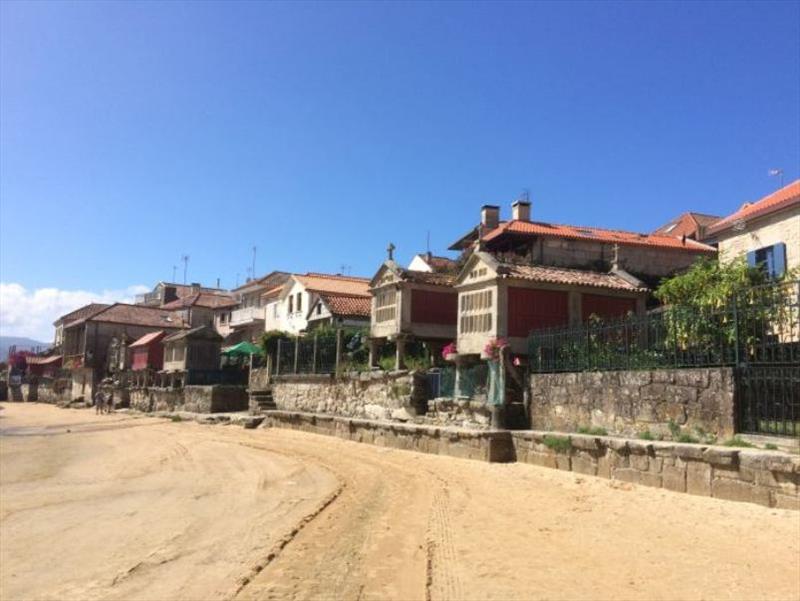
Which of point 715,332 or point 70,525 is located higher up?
point 715,332

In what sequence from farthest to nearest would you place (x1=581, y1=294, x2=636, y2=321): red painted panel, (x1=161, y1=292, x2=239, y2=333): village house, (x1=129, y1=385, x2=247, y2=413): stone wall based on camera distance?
(x1=161, y1=292, x2=239, y2=333): village house
(x1=129, y1=385, x2=247, y2=413): stone wall
(x1=581, y1=294, x2=636, y2=321): red painted panel

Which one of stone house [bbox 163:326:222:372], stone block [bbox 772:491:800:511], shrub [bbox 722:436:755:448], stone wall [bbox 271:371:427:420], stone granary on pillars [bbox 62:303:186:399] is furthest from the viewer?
stone granary on pillars [bbox 62:303:186:399]

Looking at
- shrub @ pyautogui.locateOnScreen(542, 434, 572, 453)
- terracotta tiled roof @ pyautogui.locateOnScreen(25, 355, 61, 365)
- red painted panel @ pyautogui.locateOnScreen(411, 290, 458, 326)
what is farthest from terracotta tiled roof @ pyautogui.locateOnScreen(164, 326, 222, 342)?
terracotta tiled roof @ pyautogui.locateOnScreen(25, 355, 61, 365)

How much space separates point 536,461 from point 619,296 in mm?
7340

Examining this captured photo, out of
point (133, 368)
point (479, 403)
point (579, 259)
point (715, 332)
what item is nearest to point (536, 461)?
point (479, 403)

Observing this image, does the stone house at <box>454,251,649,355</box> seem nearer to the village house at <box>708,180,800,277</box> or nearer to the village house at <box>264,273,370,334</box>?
the village house at <box>708,180,800,277</box>

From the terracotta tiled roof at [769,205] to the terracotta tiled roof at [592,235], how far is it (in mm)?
5036

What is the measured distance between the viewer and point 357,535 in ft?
27.9

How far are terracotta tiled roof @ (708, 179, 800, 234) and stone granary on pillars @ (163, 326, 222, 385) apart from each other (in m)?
27.6

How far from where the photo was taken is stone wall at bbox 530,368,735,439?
10.3m

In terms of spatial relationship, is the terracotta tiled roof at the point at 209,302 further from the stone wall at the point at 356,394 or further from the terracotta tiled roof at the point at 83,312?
the stone wall at the point at 356,394

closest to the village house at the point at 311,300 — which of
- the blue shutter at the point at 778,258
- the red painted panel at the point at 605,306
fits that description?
the red painted panel at the point at 605,306

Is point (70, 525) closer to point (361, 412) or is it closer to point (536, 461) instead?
point (536, 461)

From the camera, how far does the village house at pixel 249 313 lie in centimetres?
5159
